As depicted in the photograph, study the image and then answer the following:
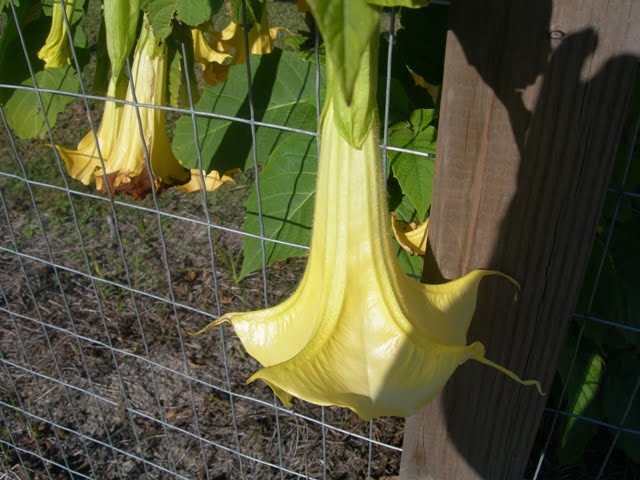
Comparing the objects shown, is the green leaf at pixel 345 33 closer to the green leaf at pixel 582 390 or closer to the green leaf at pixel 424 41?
the green leaf at pixel 424 41

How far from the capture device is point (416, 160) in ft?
2.19

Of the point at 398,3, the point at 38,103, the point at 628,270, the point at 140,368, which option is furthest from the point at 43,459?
the point at 398,3

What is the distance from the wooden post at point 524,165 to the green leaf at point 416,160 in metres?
0.06

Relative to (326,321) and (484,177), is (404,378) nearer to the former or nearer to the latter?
(326,321)

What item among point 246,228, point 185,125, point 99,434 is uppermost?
point 185,125

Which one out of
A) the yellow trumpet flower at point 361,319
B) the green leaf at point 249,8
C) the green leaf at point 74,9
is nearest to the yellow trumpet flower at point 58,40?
the green leaf at point 74,9

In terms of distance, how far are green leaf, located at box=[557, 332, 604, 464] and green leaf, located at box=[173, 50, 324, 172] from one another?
56cm

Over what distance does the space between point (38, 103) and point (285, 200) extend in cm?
48

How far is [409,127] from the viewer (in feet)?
2.33

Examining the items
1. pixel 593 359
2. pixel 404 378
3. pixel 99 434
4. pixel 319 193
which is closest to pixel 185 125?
pixel 319 193

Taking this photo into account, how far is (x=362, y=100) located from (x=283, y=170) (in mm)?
372

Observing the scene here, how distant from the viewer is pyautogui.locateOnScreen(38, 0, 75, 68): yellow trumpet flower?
2.55ft

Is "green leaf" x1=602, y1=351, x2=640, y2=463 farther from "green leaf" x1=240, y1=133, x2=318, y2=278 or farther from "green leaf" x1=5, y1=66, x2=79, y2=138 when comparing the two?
"green leaf" x1=5, y1=66, x2=79, y2=138

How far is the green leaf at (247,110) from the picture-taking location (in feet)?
2.61
